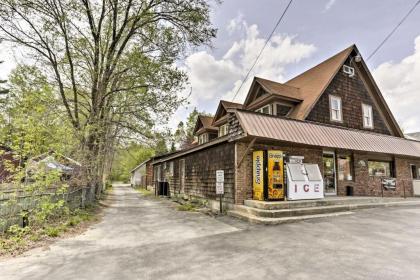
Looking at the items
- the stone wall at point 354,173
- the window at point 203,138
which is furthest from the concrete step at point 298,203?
the window at point 203,138

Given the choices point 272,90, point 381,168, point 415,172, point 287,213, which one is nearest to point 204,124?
point 272,90

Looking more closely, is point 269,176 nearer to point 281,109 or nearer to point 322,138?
point 322,138

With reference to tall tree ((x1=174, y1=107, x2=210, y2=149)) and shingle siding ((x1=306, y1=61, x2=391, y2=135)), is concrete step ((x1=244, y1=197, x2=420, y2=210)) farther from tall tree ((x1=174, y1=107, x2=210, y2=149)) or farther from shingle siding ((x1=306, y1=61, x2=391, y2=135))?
tall tree ((x1=174, y1=107, x2=210, y2=149))

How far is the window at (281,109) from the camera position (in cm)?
1333

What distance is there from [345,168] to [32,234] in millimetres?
13680

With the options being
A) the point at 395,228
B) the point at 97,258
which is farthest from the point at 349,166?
the point at 97,258

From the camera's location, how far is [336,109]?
13.9m

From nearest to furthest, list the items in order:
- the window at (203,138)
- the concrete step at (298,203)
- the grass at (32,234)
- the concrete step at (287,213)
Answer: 1. the grass at (32,234)
2. the concrete step at (287,213)
3. the concrete step at (298,203)
4. the window at (203,138)

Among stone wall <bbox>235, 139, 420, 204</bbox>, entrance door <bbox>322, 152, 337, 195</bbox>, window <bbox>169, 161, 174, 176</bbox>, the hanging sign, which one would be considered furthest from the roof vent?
window <bbox>169, 161, 174, 176</bbox>

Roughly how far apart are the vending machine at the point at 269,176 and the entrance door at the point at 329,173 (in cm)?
405

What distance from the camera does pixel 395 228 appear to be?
684cm

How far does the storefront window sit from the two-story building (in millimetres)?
54

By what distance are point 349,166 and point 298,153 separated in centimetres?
419

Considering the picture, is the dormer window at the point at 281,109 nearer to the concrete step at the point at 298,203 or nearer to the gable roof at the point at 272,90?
the gable roof at the point at 272,90
